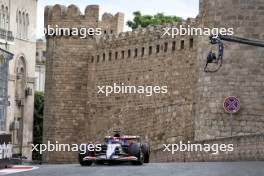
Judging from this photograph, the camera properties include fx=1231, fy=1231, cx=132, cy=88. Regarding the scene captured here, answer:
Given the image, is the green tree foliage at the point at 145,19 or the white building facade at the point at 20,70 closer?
the white building facade at the point at 20,70

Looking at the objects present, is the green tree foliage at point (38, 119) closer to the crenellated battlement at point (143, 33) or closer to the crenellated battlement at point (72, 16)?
the crenellated battlement at point (72, 16)

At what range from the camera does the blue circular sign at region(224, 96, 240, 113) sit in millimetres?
36031

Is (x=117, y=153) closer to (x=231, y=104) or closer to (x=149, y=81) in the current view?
(x=231, y=104)

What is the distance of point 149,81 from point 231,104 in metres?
9.97

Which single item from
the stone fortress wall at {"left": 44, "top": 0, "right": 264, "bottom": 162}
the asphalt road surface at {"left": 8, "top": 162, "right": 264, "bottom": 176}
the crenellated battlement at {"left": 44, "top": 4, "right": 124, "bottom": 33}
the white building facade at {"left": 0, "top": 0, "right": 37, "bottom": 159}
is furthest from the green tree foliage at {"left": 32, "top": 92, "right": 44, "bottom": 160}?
the asphalt road surface at {"left": 8, "top": 162, "right": 264, "bottom": 176}

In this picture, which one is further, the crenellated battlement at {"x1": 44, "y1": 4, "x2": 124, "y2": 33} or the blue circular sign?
the crenellated battlement at {"x1": 44, "y1": 4, "x2": 124, "y2": 33}

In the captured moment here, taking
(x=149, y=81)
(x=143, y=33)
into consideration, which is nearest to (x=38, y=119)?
(x=143, y=33)

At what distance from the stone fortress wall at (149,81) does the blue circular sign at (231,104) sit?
0.19 metres

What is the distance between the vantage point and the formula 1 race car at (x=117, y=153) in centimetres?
3077

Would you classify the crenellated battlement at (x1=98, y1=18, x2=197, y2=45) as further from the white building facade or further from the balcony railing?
the white building facade

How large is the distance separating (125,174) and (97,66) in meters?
25.4

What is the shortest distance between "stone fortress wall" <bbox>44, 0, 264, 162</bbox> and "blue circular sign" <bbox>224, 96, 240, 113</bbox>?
0.19 metres

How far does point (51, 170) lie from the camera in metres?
27.8

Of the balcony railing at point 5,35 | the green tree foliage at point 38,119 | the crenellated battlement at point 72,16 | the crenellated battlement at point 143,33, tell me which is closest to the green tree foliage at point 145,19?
the green tree foliage at point 38,119
